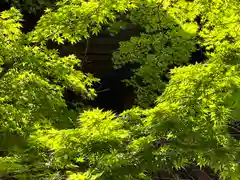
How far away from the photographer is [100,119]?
3090mm

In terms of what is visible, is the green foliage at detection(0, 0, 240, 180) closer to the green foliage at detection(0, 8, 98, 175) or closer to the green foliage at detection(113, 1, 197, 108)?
the green foliage at detection(0, 8, 98, 175)

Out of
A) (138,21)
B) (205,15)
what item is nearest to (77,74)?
(205,15)

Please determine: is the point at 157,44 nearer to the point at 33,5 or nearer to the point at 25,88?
the point at 25,88

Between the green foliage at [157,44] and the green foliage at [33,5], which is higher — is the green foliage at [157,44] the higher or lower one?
the lower one

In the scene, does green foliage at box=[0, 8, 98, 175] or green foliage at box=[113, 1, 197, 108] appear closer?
green foliage at box=[0, 8, 98, 175]

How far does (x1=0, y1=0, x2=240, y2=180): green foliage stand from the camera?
287 cm

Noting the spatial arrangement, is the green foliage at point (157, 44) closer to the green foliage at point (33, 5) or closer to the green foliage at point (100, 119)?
the green foliage at point (100, 119)

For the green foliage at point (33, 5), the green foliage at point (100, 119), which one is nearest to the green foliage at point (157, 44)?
the green foliage at point (100, 119)

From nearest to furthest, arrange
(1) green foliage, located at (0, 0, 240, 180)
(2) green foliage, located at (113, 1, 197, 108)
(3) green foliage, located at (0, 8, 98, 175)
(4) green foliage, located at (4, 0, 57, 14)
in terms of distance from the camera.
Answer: (1) green foliage, located at (0, 0, 240, 180)
(3) green foliage, located at (0, 8, 98, 175)
(2) green foliage, located at (113, 1, 197, 108)
(4) green foliage, located at (4, 0, 57, 14)

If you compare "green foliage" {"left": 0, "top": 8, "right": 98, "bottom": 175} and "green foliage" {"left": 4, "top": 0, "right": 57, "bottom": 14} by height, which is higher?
"green foliage" {"left": 4, "top": 0, "right": 57, "bottom": 14}

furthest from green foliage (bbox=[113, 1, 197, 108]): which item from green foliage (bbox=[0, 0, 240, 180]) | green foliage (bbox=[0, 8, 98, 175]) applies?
green foliage (bbox=[0, 8, 98, 175])

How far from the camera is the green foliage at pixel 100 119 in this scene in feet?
9.41

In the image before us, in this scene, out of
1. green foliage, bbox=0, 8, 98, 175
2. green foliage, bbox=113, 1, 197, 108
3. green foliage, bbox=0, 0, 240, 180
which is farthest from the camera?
green foliage, bbox=113, 1, 197, 108

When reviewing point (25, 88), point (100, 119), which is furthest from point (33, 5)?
point (100, 119)
